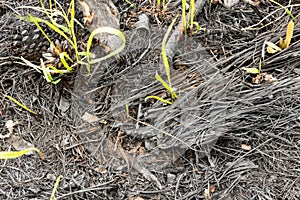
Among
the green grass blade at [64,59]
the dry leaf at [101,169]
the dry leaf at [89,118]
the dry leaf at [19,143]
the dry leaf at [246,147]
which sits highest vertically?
the green grass blade at [64,59]

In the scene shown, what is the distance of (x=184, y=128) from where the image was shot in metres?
1.27

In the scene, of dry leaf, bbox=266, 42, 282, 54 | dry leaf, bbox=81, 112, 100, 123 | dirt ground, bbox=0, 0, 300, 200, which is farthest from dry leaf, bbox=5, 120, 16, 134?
dry leaf, bbox=266, 42, 282, 54

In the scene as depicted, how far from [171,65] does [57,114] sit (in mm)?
425

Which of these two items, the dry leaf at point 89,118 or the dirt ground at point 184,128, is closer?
the dirt ground at point 184,128

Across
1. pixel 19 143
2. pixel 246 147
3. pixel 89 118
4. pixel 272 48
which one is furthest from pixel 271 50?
pixel 19 143

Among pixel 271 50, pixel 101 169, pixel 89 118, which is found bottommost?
pixel 101 169

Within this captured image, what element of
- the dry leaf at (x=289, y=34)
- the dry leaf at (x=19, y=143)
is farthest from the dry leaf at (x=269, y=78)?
the dry leaf at (x=19, y=143)

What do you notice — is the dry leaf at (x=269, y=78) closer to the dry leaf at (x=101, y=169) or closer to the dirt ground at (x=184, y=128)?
the dirt ground at (x=184, y=128)

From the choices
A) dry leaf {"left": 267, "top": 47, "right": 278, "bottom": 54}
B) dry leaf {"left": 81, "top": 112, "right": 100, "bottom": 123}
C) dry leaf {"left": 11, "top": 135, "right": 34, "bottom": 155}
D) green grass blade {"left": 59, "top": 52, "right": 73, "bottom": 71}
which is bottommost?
dry leaf {"left": 11, "top": 135, "right": 34, "bottom": 155}

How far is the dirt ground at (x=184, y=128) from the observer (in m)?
1.22

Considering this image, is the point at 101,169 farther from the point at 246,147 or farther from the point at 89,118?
the point at 246,147

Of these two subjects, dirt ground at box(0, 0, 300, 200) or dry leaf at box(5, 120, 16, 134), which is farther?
dry leaf at box(5, 120, 16, 134)

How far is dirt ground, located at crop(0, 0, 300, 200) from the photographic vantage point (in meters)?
1.22

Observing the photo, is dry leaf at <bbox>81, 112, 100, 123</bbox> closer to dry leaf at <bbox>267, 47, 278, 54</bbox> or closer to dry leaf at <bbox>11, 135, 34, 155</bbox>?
dry leaf at <bbox>11, 135, 34, 155</bbox>
